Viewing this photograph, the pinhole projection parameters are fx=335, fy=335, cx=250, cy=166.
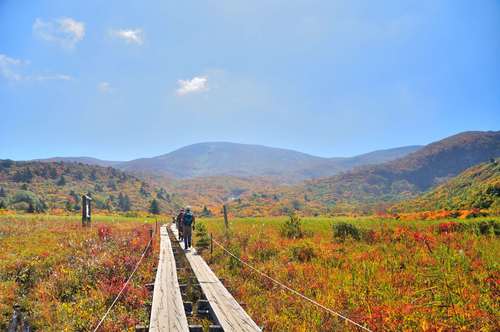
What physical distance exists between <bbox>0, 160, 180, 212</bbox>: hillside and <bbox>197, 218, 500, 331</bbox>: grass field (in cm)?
5463

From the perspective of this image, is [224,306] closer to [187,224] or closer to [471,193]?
[187,224]

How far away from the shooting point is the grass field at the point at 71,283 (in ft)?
23.0

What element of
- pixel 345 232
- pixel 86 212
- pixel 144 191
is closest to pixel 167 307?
pixel 345 232

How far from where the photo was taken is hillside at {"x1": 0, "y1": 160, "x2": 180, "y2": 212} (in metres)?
73.8

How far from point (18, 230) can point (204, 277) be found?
14626 mm

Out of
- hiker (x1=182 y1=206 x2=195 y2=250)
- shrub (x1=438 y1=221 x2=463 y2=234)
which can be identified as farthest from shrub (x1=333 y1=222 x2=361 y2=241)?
hiker (x1=182 y1=206 x2=195 y2=250)

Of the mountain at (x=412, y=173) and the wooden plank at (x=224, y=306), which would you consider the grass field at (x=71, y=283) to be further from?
the mountain at (x=412, y=173)

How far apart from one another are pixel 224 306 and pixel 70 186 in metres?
100

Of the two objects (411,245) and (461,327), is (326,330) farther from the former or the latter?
(411,245)

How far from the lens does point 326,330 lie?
600 centimetres

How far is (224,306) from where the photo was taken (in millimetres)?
7250

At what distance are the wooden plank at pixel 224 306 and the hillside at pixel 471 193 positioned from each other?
2699 centimetres

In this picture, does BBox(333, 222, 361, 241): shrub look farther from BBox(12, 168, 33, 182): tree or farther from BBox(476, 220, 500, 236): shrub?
BBox(12, 168, 33, 182): tree

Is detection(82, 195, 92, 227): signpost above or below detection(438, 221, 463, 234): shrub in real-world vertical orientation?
above
